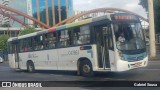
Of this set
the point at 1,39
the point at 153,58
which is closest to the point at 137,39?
the point at 153,58

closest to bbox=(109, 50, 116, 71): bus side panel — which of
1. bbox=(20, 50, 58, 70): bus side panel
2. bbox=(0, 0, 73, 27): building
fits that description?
bbox=(20, 50, 58, 70): bus side panel

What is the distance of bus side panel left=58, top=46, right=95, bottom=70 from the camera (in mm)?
14205

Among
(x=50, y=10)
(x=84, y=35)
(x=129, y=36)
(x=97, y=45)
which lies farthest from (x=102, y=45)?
(x=50, y=10)

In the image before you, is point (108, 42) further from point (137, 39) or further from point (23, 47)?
point (23, 47)

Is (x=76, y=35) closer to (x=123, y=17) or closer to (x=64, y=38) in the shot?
(x=64, y=38)

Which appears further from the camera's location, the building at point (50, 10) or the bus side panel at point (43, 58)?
the building at point (50, 10)

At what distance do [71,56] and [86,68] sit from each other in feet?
4.52

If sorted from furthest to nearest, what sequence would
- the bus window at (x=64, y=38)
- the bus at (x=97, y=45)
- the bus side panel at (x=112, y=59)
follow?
the bus window at (x=64, y=38) → the bus at (x=97, y=45) → the bus side panel at (x=112, y=59)

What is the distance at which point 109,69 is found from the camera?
1313 cm

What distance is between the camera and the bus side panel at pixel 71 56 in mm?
14205

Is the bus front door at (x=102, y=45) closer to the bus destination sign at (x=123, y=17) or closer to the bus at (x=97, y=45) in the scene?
the bus at (x=97, y=45)

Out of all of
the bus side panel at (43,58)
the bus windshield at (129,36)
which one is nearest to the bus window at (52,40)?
the bus side panel at (43,58)

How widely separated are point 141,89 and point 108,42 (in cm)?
406

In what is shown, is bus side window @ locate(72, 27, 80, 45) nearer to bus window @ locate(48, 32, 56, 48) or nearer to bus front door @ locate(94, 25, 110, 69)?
bus front door @ locate(94, 25, 110, 69)
